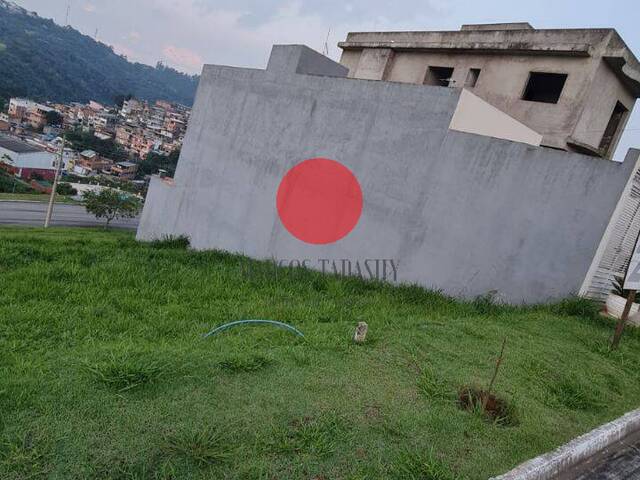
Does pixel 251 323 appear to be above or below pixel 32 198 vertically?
above

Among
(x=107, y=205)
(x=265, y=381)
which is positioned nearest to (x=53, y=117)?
(x=107, y=205)

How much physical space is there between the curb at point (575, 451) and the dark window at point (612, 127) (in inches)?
436

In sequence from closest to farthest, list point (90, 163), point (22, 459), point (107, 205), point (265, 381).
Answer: point (22, 459)
point (265, 381)
point (107, 205)
point (90, 163)

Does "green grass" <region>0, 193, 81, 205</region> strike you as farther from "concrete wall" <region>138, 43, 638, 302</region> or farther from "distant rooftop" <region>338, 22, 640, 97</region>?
"distant rooftop" <region>338, 22, 640, 97</region>

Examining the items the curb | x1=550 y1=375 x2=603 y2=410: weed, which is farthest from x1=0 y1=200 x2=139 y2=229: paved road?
the curb

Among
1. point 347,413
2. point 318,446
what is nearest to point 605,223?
point 347,413

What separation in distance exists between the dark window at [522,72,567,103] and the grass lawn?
313 inches

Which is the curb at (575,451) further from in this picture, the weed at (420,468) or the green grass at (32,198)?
the green grass at (32,198)

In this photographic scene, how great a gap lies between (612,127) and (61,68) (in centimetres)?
11815

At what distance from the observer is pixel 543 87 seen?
11359 millimetres

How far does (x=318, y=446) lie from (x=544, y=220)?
15.6ft

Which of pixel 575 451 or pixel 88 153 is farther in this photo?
pixel 88 153

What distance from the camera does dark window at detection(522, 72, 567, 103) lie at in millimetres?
10992

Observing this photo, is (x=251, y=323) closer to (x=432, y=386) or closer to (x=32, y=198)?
(x=432, y=386)
